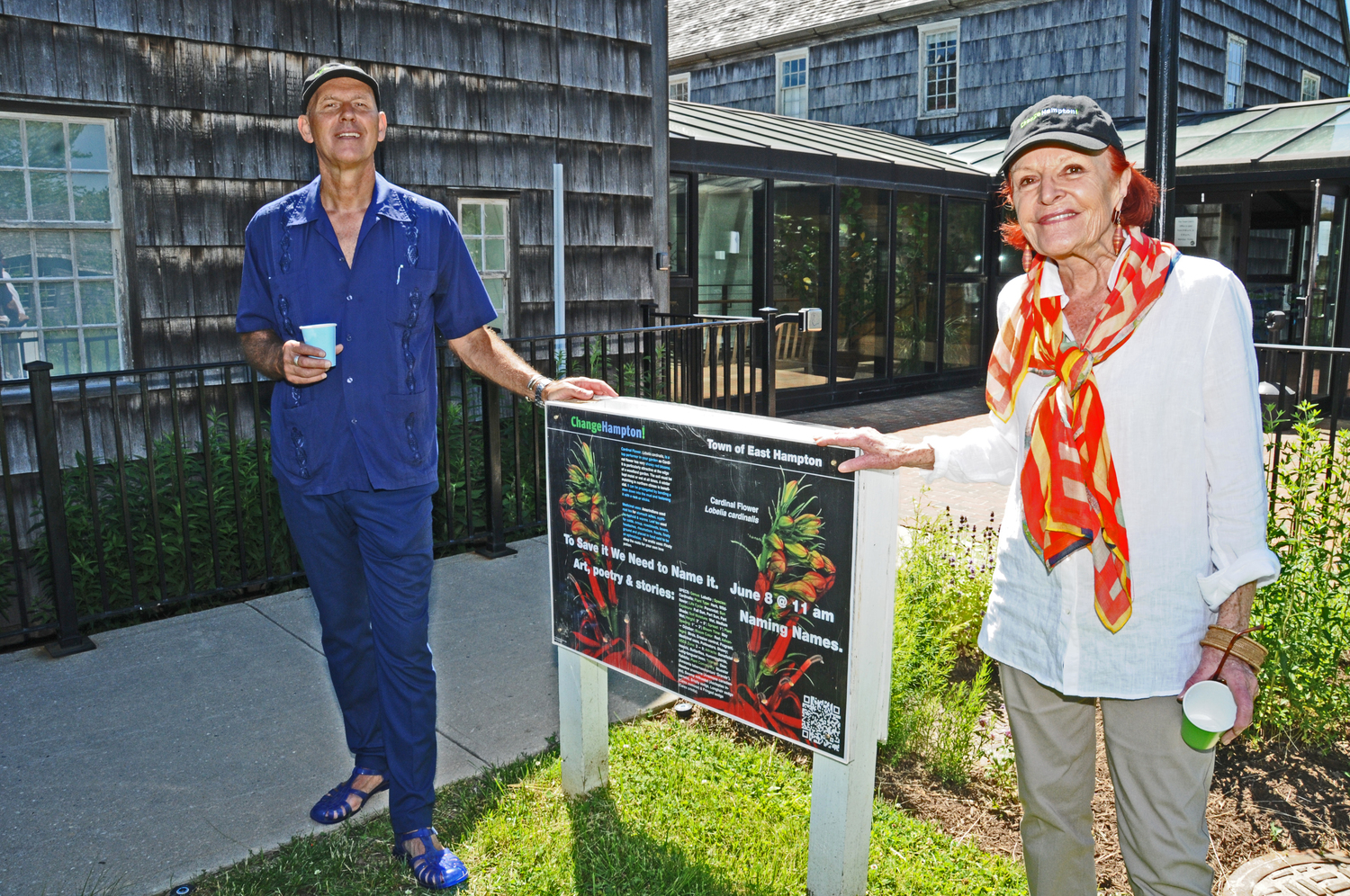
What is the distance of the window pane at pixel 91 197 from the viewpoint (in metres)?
6.18

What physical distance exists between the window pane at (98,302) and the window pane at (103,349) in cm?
6

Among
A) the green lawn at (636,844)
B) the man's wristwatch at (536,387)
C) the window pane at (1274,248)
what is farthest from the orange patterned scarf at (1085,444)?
the window pane at (1274,248)

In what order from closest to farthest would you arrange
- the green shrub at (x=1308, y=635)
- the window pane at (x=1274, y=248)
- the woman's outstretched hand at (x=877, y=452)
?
the woman's outstretched hand at (x=877, y=452) → the green shrub at (x=1308, y=635) → the window pane at (x=1274, y=248)

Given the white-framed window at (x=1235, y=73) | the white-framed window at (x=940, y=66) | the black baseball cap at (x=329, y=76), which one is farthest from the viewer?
the white-framed window at (x=1235, y=73)

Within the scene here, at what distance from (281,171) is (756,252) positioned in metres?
5.82

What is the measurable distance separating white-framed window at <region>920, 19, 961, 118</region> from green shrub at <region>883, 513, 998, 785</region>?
1508 centimetres

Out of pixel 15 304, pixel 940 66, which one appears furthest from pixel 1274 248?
pixel 15 304

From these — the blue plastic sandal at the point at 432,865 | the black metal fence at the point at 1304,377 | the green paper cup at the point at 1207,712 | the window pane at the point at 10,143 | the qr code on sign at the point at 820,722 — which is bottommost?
the blue plastic sandal at the point at 432,865

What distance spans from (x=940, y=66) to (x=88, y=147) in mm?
15645

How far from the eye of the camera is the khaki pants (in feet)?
6.82

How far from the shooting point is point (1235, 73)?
18.9 m

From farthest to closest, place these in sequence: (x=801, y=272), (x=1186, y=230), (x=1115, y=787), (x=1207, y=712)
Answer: (x=801, y=272) < (x=1186, y=230) < (x=1115, y=787) < (x=1207, y=712)

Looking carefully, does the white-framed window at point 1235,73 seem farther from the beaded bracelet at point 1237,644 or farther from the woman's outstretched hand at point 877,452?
the beaded bracelet at point 1237,644

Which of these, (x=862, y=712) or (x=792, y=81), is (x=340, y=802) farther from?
(x=792, y=81)
